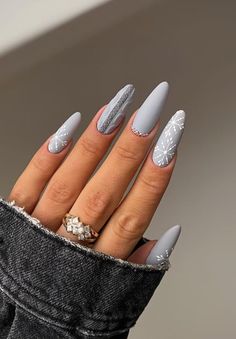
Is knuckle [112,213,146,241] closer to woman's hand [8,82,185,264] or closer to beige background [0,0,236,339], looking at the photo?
woman's hand [8,82,185,264]

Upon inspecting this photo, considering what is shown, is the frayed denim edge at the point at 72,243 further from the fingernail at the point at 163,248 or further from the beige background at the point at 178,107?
the beige background at the point at 178,107

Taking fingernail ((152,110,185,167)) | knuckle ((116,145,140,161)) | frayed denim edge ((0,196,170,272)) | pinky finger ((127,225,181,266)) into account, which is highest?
fingernail ((152,110,185,167))

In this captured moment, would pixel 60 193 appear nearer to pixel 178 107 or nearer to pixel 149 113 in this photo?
pixel 149 113

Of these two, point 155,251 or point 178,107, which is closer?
point 155,251

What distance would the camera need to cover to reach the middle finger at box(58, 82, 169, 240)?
1.19ft

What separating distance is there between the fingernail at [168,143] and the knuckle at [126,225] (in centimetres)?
3

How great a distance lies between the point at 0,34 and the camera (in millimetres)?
415

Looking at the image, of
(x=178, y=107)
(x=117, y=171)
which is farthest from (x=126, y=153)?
(x=178, y=107)

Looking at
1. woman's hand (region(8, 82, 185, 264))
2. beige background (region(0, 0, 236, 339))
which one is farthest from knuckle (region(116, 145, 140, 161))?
beige background (region(0, 0, 236, 339))

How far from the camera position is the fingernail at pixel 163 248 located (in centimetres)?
39

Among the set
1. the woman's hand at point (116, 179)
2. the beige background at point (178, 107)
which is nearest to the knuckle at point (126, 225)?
the woman's hand at point (116, 179)

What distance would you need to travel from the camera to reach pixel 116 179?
1.20 ft

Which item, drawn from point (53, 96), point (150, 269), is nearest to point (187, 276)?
point (53, 96)

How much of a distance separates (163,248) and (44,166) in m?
0.09
